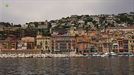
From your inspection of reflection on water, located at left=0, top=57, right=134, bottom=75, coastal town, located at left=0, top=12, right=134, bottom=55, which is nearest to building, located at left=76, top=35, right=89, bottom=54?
coastal town, located at left=0, top=12, right=134, bottom=55

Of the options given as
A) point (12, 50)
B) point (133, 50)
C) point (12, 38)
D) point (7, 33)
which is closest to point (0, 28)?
point (7, 33)

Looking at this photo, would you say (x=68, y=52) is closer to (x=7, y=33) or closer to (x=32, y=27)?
(x=7, y=33)

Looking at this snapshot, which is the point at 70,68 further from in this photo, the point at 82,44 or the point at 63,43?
the point at 82,44

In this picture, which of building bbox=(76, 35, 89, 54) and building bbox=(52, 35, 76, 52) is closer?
building bbox=(52, 35, 76, 52)

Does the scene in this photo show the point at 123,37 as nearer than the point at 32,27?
Yes

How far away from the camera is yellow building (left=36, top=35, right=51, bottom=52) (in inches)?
5915

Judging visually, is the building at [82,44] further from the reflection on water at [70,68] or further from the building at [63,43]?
the reflection on water at [70,68]

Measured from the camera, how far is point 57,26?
19875 centimetres

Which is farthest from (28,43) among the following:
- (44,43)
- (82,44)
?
(82,44)

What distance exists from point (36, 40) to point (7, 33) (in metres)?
22.9

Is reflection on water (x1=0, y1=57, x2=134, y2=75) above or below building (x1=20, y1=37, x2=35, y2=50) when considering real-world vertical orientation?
below

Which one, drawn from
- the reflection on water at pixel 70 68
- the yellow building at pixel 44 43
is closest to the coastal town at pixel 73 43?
the yellow building at pixel 44 43

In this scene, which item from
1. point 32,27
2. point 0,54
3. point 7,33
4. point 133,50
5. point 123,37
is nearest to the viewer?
point 0,54

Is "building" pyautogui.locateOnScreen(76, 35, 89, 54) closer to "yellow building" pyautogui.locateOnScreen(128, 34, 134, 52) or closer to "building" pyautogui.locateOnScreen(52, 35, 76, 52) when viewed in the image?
"building" pyautogui.locateOnScreen(52, 35, 76, 52)
